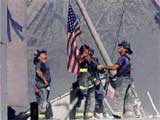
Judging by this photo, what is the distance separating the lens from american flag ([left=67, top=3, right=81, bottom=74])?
12.1 metres

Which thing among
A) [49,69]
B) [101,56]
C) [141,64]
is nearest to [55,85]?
[49,69]

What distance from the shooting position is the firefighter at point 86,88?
10.7 metres

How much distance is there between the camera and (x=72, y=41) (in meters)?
12.3

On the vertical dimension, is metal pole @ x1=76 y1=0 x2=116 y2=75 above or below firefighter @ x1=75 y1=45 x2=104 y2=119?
above

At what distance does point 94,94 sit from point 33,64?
70.6 inches

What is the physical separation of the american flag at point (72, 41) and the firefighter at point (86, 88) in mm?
848

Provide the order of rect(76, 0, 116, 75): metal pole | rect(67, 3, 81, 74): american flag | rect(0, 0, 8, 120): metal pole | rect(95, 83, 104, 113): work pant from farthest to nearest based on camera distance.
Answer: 1. rect(76, 0, 116, 75): metal pole
2. rect(67, 3, 81, 74): american flag
3. rect(95, 83, 104, 113): work pant
4. rect(0, 0, 8, 120): metal pole

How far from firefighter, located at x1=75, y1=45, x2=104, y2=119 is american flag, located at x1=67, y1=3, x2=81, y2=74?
0.85 metres

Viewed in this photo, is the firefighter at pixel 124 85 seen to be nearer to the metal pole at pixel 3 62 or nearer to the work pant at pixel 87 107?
the work pant at pixel 87 107

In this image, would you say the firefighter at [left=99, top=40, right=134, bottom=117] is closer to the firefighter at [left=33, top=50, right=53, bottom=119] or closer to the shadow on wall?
the firefighter at [left=33, top=50, right=53, bottom=119]

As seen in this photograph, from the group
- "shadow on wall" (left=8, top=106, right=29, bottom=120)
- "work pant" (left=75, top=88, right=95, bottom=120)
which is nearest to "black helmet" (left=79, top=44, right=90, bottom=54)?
"work pant" (left=75, top=88, right=95, bottom=120)

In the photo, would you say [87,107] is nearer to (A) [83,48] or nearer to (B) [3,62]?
(A) [83,48]

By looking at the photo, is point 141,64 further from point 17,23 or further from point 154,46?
point 17,23

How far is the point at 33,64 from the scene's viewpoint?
12.1 m
